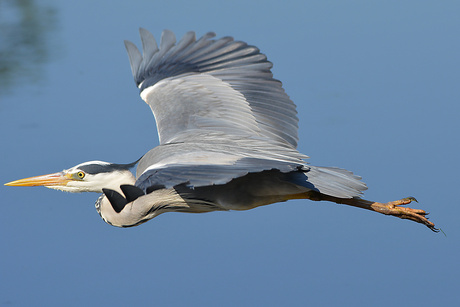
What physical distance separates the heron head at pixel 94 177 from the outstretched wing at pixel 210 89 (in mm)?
273

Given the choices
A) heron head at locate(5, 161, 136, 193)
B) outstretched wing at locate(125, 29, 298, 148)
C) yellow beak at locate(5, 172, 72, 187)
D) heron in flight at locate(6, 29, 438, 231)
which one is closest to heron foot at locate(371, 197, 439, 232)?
heron in flight at locate(6, 29, 438, 231)

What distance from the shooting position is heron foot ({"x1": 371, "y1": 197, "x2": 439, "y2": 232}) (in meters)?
3.60

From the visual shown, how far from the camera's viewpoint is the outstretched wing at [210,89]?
12.7ft

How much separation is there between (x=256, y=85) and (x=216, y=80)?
0.84 feet

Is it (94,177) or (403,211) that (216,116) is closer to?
(94,177)

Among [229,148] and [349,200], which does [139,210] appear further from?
[349,200]

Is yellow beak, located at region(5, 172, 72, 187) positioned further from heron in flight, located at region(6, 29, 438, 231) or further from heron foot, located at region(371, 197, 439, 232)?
heron foot, located at region(371, 197, 439, 232)

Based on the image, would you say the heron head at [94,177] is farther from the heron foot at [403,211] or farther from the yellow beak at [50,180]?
the heron foot at [403,211]

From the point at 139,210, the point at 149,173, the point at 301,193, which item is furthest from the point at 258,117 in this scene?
the point at 149,173

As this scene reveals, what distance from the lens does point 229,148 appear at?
10.9 feet

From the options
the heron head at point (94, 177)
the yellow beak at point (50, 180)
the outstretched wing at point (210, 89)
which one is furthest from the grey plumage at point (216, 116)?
the yellow beak at point (50, 180)

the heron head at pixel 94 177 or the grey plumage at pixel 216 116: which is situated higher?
the grey plumage at pixel 216 116

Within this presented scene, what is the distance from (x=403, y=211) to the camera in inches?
142

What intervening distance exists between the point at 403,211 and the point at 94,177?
155 centimetres
